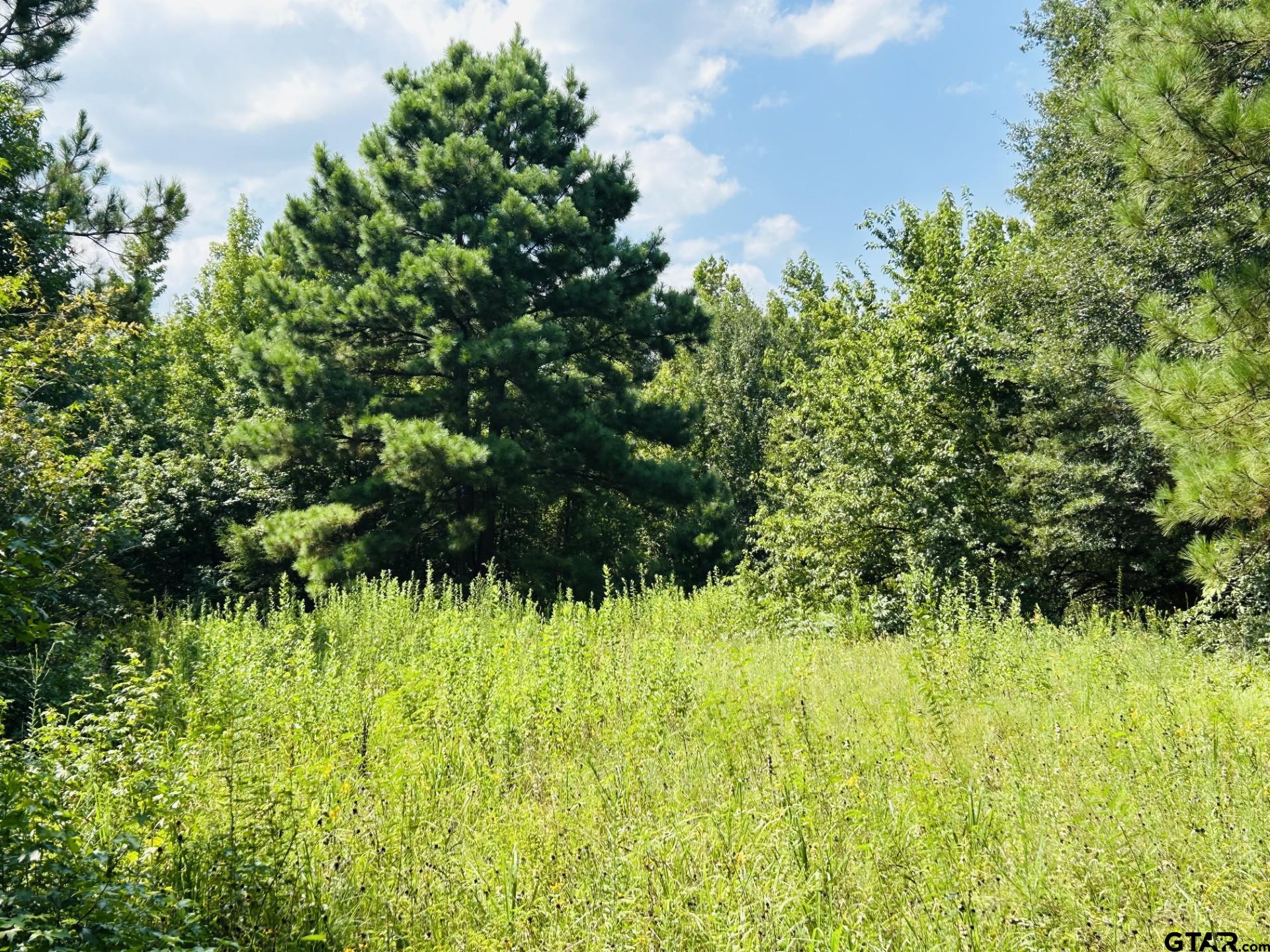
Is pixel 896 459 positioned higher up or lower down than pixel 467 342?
lower down

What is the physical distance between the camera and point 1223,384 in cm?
601

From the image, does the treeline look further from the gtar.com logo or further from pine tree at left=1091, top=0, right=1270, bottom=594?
the gtar.com logo

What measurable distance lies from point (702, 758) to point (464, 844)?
1.49m

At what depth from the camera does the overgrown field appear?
2717 mm

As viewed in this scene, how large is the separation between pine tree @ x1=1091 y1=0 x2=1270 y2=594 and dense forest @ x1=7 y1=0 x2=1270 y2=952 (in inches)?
1.6

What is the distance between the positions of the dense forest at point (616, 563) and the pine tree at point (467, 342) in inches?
4.1

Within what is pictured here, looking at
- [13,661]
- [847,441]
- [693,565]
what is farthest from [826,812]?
[693,565]

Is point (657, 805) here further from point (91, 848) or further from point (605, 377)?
point (605, 377)

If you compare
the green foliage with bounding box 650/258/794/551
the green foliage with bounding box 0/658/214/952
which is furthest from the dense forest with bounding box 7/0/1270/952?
the green foliage with bounding box 650/258/794/551

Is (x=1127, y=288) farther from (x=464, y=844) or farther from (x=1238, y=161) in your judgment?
(x=464, y=844)

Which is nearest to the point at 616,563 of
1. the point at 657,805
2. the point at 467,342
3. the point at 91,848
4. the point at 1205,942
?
the point at 467,342

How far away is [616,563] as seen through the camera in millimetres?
16359

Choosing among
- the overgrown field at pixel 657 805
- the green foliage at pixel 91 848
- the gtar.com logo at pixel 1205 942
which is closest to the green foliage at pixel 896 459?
the overgrown field at pixel 657 805

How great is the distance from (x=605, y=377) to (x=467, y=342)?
3.85 metres
